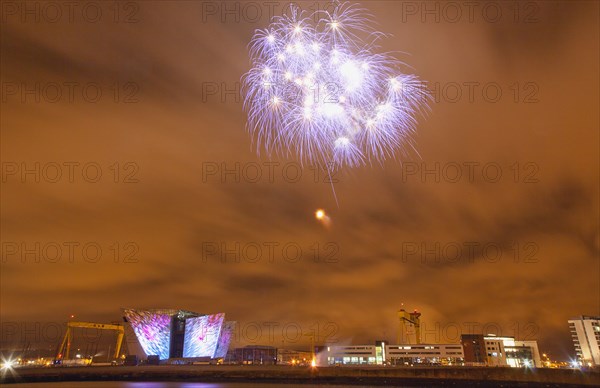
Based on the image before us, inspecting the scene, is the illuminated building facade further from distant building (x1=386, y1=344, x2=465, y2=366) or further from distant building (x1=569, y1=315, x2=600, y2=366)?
distant building (x1=569, y1=315, x2=600, y2=366)

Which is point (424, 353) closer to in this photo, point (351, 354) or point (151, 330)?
point (351, 354)

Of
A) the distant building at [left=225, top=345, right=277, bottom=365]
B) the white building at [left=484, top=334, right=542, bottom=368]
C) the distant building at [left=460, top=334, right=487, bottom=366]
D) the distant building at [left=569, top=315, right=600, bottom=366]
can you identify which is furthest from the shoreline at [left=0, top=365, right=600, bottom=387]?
the distant building at [left=569, top=315, right=600, bottom=366]

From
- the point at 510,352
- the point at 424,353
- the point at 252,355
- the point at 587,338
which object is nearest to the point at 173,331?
the point at 252,355

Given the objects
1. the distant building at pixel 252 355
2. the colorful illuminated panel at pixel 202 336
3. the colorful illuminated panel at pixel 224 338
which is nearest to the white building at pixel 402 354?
the distant building at pixel 252 355

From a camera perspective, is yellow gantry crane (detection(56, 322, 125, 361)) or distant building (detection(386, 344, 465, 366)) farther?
distant building (detection(386, 344, 465, 366))

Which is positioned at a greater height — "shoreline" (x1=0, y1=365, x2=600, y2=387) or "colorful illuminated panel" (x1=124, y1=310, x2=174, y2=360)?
"colorful illuminated panel" (x1=124, y1=310, x2=174, y2=360)

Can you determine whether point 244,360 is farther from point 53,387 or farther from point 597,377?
point 597,377

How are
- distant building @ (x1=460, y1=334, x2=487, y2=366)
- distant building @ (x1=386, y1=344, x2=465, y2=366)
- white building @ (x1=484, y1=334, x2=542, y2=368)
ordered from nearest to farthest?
distant building @ (x1=460, y1=334, x2=487, y2=366) < white building @ (x1=484, y1=334, x2=542, y2=368) < distant building @ (x1=386, y1=344, x2=465, y2=366)
